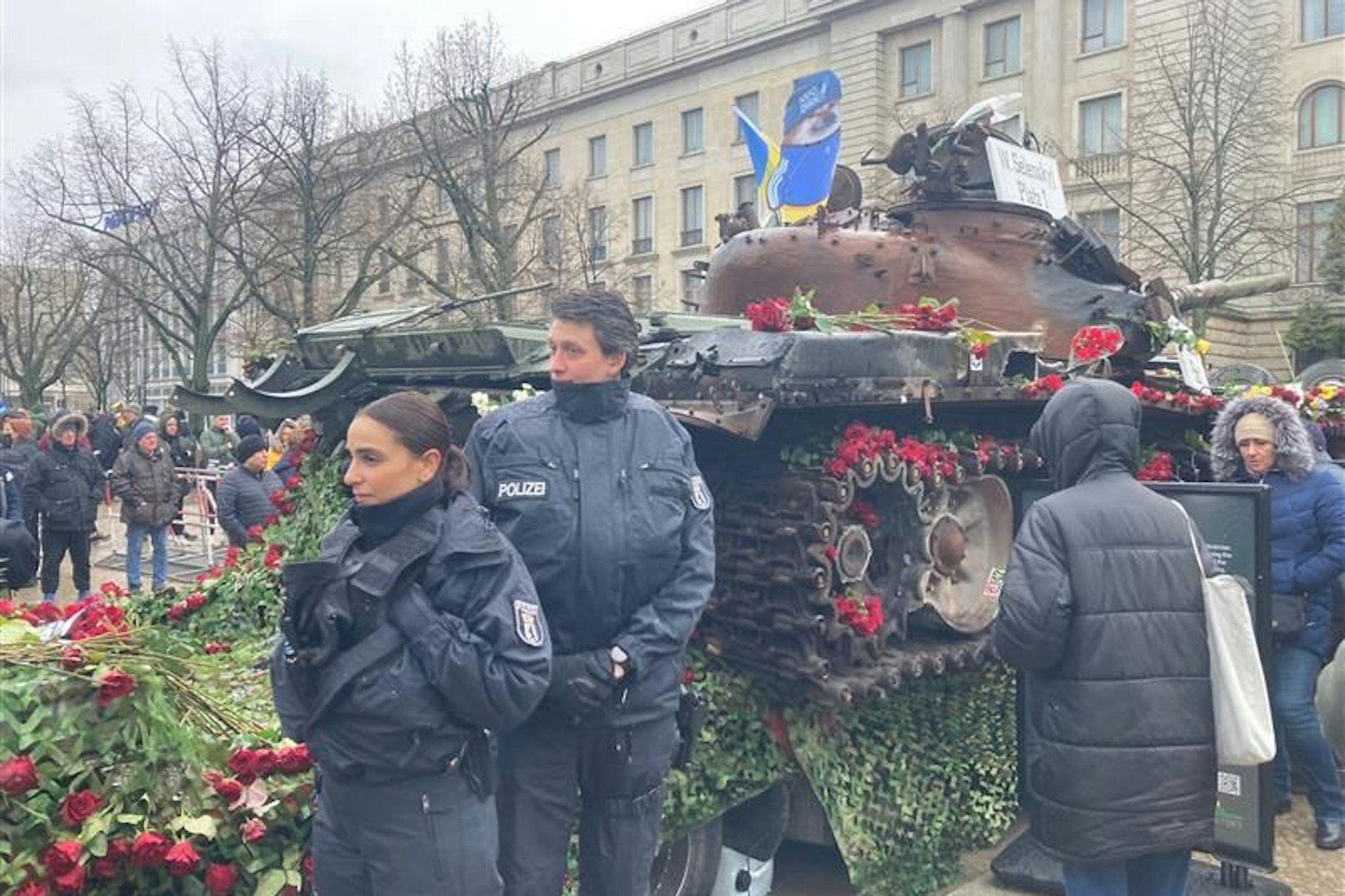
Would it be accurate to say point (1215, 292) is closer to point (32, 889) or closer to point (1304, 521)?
point (1304, 521)

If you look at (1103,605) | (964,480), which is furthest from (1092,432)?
(964,480)

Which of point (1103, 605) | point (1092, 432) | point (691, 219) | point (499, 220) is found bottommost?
point (1103, 605)

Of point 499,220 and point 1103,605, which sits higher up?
point 499,220

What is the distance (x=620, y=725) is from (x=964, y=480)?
2888mm

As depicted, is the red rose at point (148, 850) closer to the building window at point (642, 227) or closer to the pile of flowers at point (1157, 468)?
the pile of flowers at point (1157, 468)

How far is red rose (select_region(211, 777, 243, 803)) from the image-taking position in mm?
3369

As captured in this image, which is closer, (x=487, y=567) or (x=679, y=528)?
(x=487, y=567)

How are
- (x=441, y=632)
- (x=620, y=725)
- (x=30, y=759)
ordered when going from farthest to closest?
1. (x=620, y=725)
2. (x=30, y=759)
3. (x=441, y=632)

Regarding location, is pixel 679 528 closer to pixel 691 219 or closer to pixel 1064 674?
pixel 1064 674

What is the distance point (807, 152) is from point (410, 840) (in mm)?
5570

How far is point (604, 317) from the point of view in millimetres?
3447

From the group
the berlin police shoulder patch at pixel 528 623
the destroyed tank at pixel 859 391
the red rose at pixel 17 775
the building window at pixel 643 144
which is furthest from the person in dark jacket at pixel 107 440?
the building window at pixel 643 144

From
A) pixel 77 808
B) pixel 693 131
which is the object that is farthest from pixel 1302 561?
pixel 693 131

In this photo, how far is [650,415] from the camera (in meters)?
3.55
